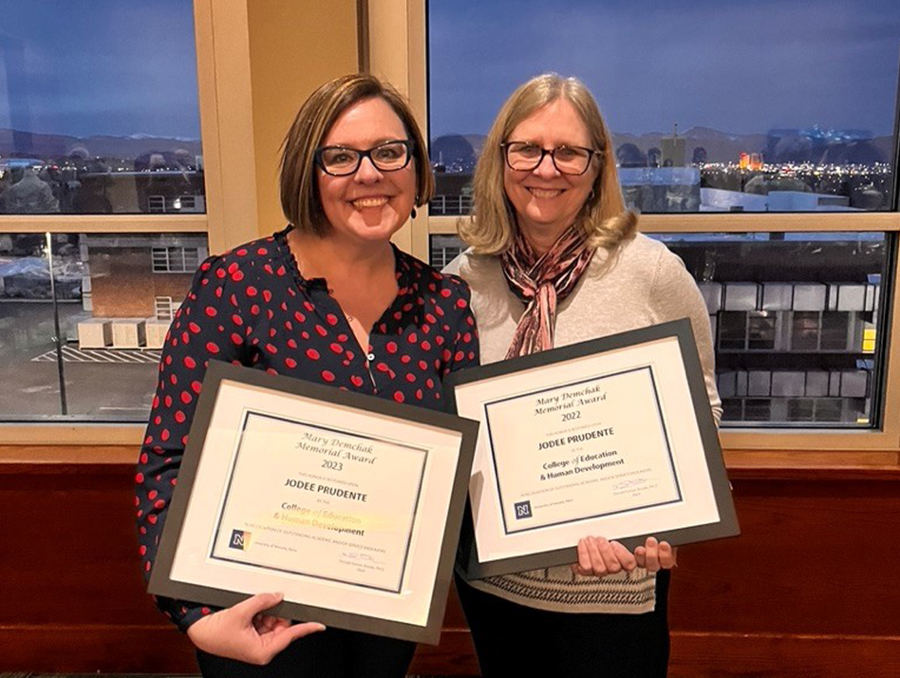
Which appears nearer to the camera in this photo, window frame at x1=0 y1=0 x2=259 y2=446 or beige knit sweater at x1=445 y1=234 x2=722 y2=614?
beige knit sweater at x1=445 y1=234 x2=722 y2=614

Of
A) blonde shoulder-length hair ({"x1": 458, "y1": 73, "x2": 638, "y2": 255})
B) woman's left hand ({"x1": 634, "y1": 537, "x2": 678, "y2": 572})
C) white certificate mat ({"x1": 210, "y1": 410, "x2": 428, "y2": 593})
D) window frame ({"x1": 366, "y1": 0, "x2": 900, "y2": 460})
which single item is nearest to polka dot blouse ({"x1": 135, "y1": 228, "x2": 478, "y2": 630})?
white certificate mat ({"x1": 210, "y1": 410, "x2": 428, "y2": 593})

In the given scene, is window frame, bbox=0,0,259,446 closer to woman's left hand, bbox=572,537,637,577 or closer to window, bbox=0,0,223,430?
window, bbox=0,0,223,430

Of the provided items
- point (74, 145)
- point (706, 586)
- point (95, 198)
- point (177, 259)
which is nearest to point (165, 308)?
point (177, 259)

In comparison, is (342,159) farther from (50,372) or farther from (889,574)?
(889,574)

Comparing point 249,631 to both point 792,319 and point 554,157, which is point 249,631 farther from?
point 792,319

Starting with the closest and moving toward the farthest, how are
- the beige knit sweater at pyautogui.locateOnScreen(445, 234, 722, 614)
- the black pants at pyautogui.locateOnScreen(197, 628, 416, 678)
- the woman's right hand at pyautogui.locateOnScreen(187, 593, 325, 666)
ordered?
the woman's right hand at pyautogui.locateOnScreen(187, 593, 325, 666), the black pants at pyautogui.locateOnScreen(197, 628, 416, 678), the beige knit sweater at pyautogui.locateOnScreen(445, 234, 722, 614)

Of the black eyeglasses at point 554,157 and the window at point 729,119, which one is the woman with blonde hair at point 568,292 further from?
the window at point 729,119

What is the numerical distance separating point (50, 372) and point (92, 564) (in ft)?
1.83

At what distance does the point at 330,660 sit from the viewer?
1.13m

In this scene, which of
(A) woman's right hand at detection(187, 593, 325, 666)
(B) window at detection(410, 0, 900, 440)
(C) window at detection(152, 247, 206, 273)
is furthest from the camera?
(C) window at detection(152, 247, 206, 273)

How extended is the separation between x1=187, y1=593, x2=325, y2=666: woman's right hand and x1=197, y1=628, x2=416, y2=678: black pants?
0.26 ft

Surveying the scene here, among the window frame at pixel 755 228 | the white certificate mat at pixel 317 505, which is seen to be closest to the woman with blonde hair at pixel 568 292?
the white certificate mat at pixel 317 505

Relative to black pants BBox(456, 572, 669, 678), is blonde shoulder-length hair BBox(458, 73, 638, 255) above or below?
above

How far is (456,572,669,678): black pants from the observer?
4.11ft
